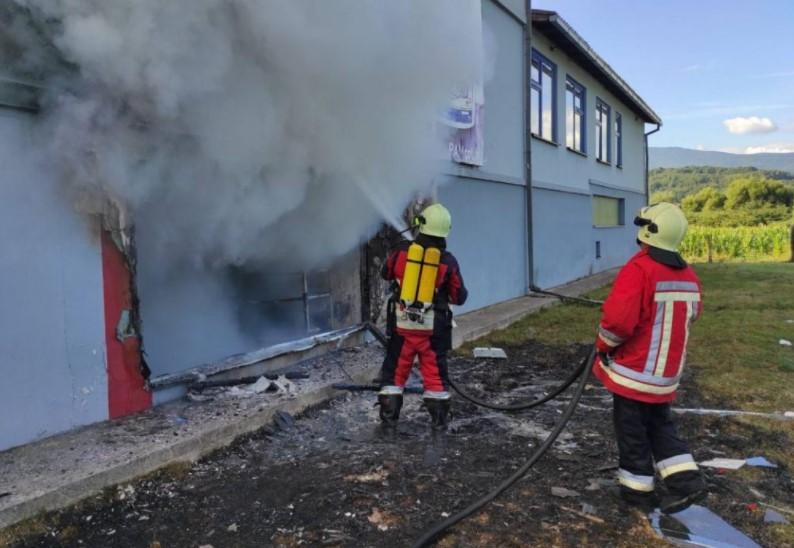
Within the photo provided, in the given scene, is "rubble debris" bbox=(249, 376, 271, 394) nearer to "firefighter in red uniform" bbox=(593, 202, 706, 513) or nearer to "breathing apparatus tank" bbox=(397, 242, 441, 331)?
"breathing apparatus tank" bbox=(397, 242, 441, 331)

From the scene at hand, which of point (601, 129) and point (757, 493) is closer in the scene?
point (757, 493)

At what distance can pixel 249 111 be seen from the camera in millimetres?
4566

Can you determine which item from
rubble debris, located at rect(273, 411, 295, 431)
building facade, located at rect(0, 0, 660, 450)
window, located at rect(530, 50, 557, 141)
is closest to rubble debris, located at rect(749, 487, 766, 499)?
rubble debris, located at rect(273, 411, 295, 431)

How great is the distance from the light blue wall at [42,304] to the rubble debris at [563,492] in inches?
111

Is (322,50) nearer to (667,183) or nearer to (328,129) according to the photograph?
(328,129)

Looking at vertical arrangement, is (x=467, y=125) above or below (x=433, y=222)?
above

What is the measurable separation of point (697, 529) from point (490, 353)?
4.00 metres

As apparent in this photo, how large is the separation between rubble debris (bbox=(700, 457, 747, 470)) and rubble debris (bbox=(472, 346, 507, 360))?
10.4 feet

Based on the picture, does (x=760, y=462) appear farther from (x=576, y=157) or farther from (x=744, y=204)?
(x=744, y=204)

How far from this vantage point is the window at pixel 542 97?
1216 cm

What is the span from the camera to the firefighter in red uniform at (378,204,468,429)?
446 centimetres

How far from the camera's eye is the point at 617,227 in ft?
61.6

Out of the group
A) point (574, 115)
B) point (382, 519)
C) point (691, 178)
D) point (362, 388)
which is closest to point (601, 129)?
point (574, 115)

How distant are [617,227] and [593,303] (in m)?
9.02
